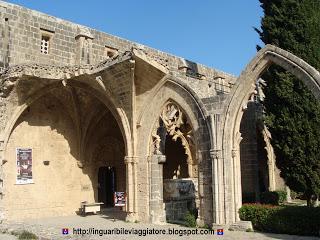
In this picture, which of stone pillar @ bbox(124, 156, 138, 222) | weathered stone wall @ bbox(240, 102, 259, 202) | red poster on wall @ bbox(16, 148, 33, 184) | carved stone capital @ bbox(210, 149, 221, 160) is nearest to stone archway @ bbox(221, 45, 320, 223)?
carved stone capital @ bbox(210, 149, 221, 160)

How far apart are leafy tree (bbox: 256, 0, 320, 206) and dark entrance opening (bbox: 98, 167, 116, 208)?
7.80m

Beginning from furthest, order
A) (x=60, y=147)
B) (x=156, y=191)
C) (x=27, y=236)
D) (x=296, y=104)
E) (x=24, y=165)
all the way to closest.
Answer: (x=60, y=147)
(x=24, y=165)
(x=156, y=191)
(x=296, y=104)
(x=27, y=236)

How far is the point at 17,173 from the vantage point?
13297mm

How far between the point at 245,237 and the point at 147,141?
14.4 feet

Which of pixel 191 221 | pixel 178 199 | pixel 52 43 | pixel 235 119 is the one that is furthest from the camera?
pixel 52 43

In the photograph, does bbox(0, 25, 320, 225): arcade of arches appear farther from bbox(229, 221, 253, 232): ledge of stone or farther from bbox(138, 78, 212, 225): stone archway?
bbox(229, 221, 253, 232): ledge of stone

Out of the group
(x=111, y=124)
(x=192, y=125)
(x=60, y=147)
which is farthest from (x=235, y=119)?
(x=60, y=147)

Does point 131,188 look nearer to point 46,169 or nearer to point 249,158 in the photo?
point 46,169

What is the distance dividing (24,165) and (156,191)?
4.74m

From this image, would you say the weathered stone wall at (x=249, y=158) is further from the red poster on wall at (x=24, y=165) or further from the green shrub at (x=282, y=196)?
the red poster on wall at (x=24, y=165)

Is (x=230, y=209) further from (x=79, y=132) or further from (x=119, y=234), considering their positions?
(x=79, y=132)

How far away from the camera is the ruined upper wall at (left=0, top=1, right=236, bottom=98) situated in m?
12.5

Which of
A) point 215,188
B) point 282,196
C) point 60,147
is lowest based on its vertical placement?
point 282,196

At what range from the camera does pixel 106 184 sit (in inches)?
664
